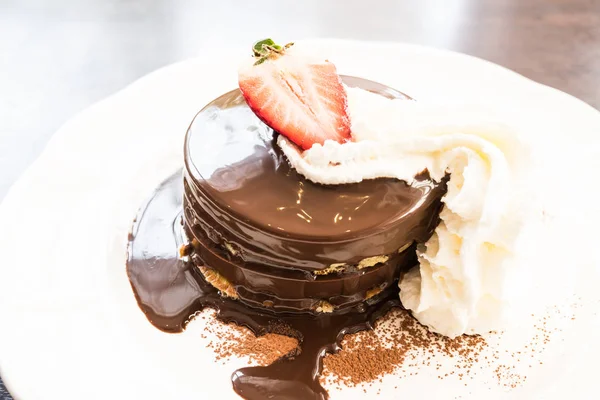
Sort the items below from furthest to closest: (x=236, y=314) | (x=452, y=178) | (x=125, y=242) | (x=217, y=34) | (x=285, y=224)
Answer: (x=217, y=34)
(x=125, y=242)
(x=236, y=314)
(x=452, y=178)
(x=285, y=224)

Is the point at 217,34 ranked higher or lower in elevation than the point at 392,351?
higher

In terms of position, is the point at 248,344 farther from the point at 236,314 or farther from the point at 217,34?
the point at 217,34

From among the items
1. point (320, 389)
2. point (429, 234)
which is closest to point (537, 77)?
point (429, 234)

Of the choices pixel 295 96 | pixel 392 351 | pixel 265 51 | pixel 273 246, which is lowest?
pixel 392 351

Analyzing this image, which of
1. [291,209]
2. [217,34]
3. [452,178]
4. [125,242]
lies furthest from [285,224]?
[217,34]

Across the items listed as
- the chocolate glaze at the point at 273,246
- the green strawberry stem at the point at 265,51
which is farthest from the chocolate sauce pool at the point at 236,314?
the green strawberry stem at the point at 265,51

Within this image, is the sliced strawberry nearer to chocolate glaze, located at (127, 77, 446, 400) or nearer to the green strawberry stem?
the green strawberry stem

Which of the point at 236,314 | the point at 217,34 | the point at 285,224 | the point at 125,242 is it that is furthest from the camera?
the point at 217,34

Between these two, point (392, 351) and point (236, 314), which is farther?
point (236, 314)

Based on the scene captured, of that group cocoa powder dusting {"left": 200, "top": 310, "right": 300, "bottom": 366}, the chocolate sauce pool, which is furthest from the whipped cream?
cocoa powder dusting {"left": 200, "top": 310, "right": 300, "bottom": 366}
